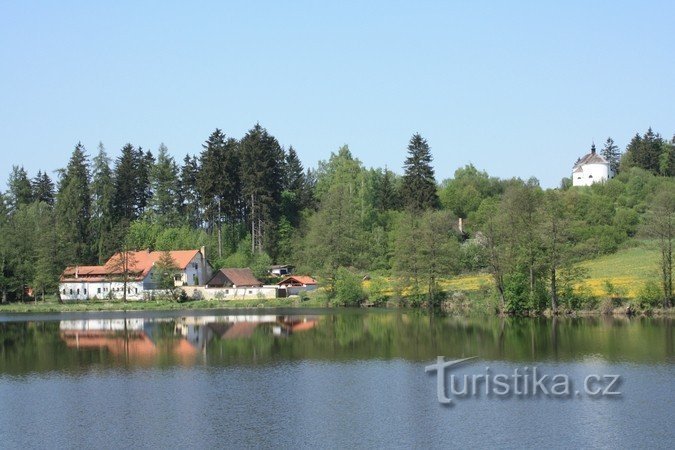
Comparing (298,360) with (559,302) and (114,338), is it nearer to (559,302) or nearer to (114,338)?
(114,338)

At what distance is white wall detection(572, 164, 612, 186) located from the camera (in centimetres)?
12544

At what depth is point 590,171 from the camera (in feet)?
414

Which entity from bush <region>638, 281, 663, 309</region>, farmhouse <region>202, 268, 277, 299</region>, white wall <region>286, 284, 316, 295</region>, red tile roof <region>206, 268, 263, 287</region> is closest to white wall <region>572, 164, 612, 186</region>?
white wall <region>286, 284, 316, 295</region>

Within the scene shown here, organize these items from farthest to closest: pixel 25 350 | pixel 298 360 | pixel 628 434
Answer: pixel 25 350 < pixel 298 360 < pixel 628 434

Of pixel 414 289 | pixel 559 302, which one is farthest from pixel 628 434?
pixel 414 289

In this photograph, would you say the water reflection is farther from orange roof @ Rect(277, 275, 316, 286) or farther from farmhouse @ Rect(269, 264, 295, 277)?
farmhouse @ Rect(269, 264, 295, 277)

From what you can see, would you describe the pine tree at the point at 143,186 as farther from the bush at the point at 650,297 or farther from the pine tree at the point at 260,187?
the bush at the point at 650,297

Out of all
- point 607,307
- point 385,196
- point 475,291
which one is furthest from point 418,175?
point 607,307

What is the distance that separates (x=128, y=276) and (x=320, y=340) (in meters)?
47.0

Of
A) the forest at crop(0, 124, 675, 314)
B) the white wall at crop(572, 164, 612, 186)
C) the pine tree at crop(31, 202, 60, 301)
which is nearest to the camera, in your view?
the forest at crop(0, 124, 675, 314)

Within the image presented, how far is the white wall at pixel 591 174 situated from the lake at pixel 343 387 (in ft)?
233

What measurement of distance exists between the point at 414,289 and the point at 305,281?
768 inches

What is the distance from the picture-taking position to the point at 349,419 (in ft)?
93.4

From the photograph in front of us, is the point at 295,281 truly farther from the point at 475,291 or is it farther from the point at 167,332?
the point at 167,332
